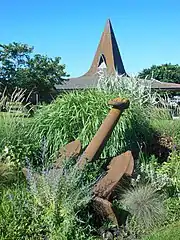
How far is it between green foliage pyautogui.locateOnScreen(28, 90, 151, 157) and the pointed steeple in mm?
41894

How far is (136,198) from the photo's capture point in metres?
4.96

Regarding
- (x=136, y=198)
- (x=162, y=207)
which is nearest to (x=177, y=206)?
(x=162, y=207)

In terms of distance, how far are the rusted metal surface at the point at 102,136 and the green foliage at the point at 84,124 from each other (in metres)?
1.36

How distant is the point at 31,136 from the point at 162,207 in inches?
113

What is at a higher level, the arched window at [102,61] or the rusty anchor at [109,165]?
the arched window at [102,61]

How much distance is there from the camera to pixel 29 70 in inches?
1356

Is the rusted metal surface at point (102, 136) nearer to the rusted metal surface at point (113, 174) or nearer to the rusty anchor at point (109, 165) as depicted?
the rusty anchor at point (109, 165)

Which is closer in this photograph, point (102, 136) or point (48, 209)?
point (48, 209)

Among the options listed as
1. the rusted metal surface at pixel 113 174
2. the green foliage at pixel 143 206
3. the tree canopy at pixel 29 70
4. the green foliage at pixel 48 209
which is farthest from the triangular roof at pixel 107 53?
the green foliage at pixel 48 209

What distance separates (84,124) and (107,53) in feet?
153

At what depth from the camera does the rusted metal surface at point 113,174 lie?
4656 mm

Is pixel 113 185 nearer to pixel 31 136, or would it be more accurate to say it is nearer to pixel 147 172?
pixel 147 172

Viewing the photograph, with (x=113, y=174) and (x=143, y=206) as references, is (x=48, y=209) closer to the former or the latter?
(x=113, y=174)

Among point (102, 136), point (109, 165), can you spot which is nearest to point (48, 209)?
point (109, 165)
